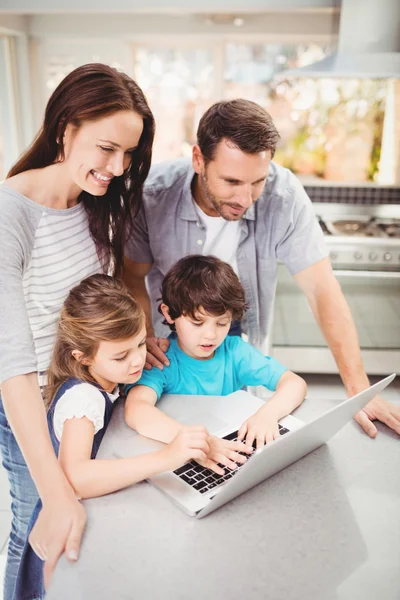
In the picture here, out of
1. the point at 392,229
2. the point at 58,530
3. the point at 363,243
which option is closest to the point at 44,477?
the point at 58,530

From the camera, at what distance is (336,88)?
3611mm

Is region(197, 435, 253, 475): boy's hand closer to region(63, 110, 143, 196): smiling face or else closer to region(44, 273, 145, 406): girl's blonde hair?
region(44, 273, 145, 406): girl's blonde hair

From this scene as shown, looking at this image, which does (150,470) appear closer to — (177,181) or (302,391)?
(302,391)

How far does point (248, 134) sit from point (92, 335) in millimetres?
647

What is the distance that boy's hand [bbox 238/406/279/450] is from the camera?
3.71 feet

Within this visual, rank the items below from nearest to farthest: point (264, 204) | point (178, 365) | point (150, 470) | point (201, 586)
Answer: point (201, 586)
point (150, 470)
point (178, 365)
point (264, 204)

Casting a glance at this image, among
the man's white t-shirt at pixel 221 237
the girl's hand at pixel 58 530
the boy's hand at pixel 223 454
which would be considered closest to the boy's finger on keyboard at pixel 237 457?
the boy's hand at pixel 223 454

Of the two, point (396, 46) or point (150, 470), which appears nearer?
point (150, 470)

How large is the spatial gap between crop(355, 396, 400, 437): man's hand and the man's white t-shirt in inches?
26.6

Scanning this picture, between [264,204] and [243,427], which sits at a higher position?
[264,204]

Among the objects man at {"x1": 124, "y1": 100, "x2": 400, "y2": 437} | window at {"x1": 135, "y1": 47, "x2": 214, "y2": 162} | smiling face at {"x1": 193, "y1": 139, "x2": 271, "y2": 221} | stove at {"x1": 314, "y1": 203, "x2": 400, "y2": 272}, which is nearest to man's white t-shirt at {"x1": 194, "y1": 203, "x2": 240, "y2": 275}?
man at {"x1": 124, "y1": 100, "x2": 400, "y2": 437}

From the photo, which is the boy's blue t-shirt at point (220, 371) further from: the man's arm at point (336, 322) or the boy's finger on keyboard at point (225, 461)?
the boy's finger on keyboard at point (225, 461)

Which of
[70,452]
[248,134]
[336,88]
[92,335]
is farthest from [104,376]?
[336,88]

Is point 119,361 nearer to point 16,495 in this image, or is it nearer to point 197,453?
point 197,453
